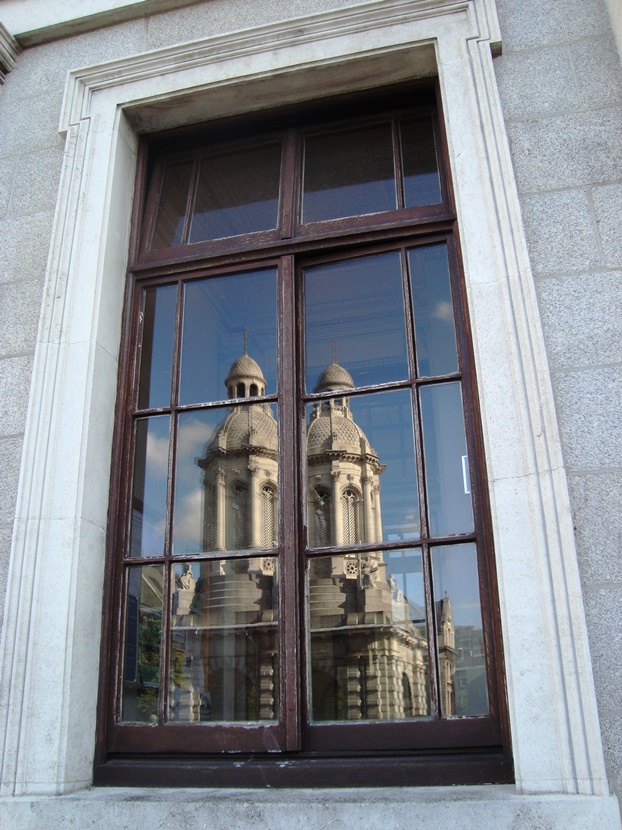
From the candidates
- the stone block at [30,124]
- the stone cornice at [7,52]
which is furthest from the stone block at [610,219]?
the stone cornice at [7,52]

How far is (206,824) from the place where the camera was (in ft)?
8.88

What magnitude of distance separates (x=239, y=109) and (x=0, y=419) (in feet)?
6.49

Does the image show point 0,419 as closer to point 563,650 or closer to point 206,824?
point 206,824

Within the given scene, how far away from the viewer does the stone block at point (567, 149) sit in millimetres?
3338

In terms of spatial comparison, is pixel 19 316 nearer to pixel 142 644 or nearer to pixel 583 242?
pixel 142 644

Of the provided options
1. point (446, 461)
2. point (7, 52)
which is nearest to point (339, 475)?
point (446, 461)

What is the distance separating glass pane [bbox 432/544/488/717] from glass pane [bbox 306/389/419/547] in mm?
192

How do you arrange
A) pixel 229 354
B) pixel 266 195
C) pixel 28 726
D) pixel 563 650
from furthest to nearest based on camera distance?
pixel 266 195
pixel 229 354
pixel 28 726
pixel 563 650

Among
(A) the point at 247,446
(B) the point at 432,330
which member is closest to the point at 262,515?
(A) the point at 247,446

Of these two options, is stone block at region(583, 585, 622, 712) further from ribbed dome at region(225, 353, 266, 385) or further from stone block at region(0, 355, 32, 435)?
stone block at region(0, 355, 32, 435)

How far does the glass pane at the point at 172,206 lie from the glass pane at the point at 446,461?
160cm

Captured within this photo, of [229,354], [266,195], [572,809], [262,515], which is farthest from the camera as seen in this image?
[266,195]

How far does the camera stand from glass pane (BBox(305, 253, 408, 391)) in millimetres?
3566

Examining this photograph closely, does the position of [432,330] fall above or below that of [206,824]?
above
